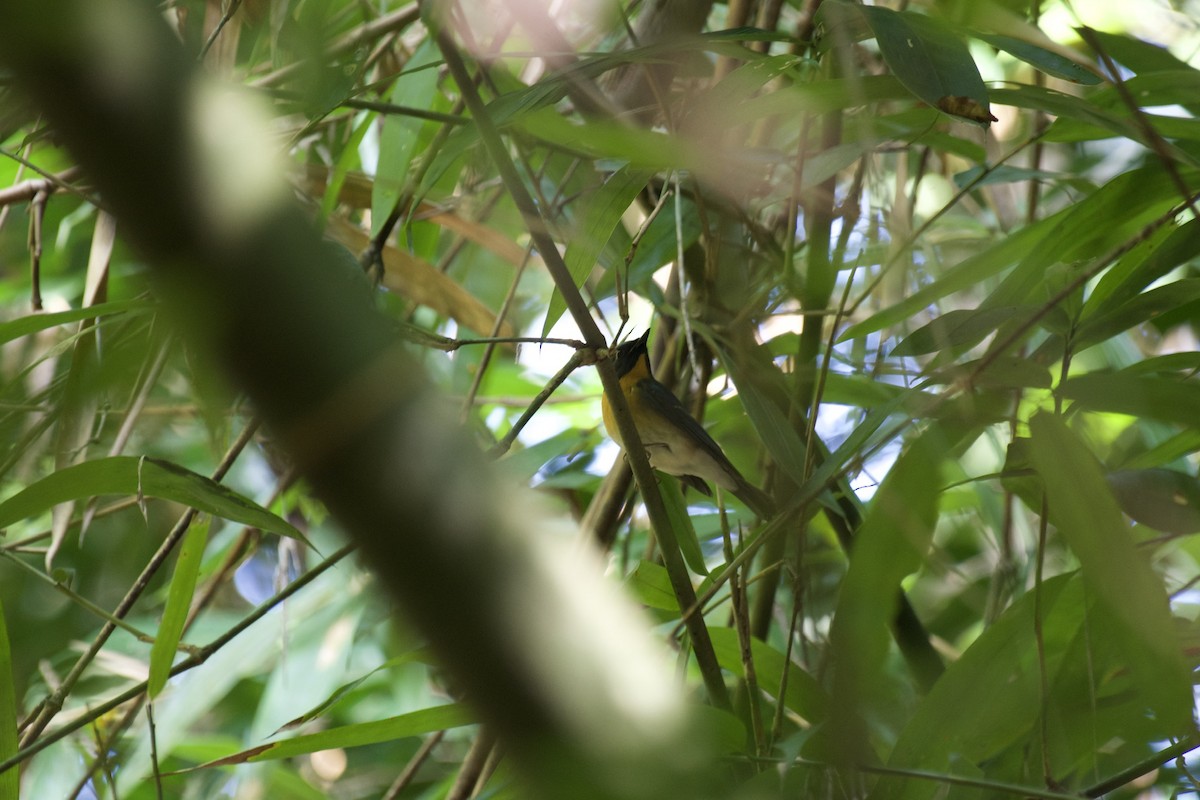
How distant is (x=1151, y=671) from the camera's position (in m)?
1.07

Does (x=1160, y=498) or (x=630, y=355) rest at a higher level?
(x=630, y=355)

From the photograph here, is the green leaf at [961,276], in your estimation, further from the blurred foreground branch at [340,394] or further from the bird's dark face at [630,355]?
the bird's dark face at [630,355]

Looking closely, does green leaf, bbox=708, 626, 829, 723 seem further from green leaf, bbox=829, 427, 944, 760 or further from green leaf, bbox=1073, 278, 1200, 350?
green leaf, bbox=1073, 278, 1200, 350

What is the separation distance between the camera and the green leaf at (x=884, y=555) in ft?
3.15

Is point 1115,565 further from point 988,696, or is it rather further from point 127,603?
point 127,603

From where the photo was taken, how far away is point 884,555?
1.09 metres

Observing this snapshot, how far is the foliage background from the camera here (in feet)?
3.53

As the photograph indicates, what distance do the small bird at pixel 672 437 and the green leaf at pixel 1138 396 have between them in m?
0.72

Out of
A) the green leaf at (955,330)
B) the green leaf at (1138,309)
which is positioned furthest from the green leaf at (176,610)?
the green leaf at (1138,309)

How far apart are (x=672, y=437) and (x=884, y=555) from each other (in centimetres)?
135

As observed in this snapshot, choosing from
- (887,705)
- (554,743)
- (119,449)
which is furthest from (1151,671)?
(119,449)

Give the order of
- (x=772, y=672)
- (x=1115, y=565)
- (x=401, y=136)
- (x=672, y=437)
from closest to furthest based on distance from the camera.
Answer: (x=1115, y=565), (x=772, y=672), (x=401, y=136), (x=672, y=437)

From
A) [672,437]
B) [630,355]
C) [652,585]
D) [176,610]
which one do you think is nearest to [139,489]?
[176,610]

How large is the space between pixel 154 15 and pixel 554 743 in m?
0.27
